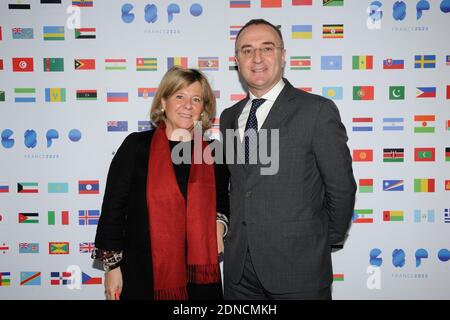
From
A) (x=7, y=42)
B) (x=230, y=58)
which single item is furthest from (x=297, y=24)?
(x=7, y=42)

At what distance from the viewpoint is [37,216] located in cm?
246

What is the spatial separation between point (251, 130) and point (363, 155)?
1085 millimetres

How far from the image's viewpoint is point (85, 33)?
239cm

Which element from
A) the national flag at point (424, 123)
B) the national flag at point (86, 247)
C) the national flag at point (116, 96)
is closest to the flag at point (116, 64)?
the national flag at point (116, 96)

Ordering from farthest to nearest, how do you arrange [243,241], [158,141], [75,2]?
[75,2] < [158,141] < [243,241]

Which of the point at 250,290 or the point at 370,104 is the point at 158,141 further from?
the point at 370,104

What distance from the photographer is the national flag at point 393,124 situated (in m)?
2.41

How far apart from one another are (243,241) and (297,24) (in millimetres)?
1488

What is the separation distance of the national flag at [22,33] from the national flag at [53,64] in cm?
19

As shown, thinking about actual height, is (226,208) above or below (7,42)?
below

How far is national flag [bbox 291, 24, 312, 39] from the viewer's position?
7.80 feet

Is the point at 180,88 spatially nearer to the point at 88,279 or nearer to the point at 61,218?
the point at 61,218

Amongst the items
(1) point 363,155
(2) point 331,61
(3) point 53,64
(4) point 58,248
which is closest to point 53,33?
(3) point 53,64

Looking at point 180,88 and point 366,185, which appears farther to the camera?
point 366,185
